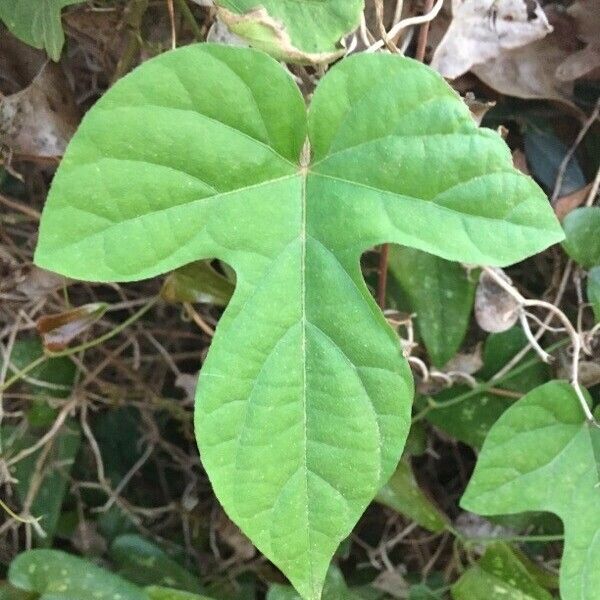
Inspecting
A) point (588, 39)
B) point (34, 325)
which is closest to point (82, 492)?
point (34, 325)

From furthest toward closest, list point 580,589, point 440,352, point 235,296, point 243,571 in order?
point 243,571, point 440,352, point 580,589, point 235,296

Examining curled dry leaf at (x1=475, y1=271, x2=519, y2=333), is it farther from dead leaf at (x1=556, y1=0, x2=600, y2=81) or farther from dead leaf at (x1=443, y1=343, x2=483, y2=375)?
dead leaf at (x1=556, y1=0, x2=600, y2=81)

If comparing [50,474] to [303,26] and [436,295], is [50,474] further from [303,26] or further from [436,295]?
[303,26]

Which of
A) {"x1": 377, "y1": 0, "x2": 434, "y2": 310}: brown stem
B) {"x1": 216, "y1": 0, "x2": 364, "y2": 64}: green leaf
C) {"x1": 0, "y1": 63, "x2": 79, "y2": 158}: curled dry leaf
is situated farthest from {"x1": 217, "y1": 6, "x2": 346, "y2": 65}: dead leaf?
{"x1": 0, "y1": 63, "x2": 79, "y2": 158}: curled dry leaf

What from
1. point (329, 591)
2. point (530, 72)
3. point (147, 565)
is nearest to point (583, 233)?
point (530, 72)

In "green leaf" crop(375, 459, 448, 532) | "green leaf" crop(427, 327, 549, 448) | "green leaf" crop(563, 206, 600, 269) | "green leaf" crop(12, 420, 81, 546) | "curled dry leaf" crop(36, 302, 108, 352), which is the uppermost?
"green leaf" crop(563, 206, 600, 269)

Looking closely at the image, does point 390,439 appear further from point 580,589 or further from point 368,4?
point 368,4
